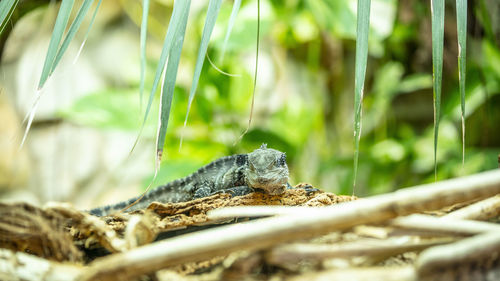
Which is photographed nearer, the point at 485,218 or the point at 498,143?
the point at 485,218

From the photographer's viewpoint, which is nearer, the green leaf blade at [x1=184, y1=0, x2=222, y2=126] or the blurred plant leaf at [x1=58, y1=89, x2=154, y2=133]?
the green leaf blade at [x1=184, y1=0, x2=222, y2=126]

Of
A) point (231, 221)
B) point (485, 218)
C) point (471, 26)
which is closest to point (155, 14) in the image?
point (471, 26)

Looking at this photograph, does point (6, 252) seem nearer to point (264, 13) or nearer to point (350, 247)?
point (350, 247)

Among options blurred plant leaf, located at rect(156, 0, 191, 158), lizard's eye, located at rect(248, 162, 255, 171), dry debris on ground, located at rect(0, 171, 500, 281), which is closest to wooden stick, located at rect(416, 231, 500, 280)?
dry debris on ground, located at rect(0, 171, 500, 281)

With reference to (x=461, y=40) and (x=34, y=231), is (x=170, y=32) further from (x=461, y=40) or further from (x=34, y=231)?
(x=461, y=40)

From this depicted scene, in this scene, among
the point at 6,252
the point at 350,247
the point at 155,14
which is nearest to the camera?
the point at 350,247

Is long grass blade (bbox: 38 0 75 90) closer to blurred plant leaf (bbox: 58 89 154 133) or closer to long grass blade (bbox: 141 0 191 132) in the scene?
long grass blade (bbox: 141 0 191 132)

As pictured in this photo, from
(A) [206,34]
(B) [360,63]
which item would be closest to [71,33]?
(A) [206,34]
